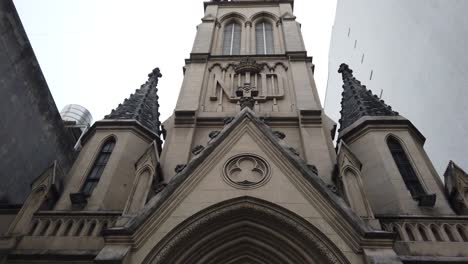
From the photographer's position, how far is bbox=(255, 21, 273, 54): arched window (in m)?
19.2

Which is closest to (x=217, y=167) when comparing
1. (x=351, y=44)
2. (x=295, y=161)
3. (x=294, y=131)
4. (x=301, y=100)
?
(x=295, y=161)

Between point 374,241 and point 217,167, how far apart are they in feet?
13.7

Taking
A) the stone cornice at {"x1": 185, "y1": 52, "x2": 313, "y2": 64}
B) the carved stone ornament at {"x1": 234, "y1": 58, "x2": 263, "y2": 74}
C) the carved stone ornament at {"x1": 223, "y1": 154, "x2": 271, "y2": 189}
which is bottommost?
the carved stone ornament at {"x1": 223, "y1": 154, "x2": 271, "y2": 189}

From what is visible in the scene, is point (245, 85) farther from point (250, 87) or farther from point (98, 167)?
point (98, 167)

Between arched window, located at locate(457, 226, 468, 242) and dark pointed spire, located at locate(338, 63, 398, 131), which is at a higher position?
dark pointed spire, located at locate(338, 63, 398, 131)

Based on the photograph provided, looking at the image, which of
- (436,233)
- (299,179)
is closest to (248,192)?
(299,179)

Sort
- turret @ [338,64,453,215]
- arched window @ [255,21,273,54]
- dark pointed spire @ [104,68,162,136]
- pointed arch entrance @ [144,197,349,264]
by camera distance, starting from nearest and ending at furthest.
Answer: pointed arch entrance @ [144,197,349,264] → turret @ [338,64,453,215] → dark pointed spire @ [104,68,162,136] → arched window @ [255,21,273,54]

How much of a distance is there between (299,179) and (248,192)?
4.34 ft

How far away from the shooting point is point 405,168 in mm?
11906

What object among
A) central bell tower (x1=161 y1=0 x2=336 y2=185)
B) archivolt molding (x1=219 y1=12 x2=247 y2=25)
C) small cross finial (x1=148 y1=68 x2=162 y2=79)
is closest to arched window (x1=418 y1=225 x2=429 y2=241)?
central bell tower (x1=161 y1=0 x2=336 y2=185)

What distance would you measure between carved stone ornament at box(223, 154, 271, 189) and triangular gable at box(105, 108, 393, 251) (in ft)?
1.79

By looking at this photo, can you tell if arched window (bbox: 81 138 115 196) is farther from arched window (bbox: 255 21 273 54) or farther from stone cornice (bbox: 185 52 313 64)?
arched window (bbox: 255 21 273 54)

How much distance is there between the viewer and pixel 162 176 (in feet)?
37.6

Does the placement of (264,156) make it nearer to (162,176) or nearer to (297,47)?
(162,176)
